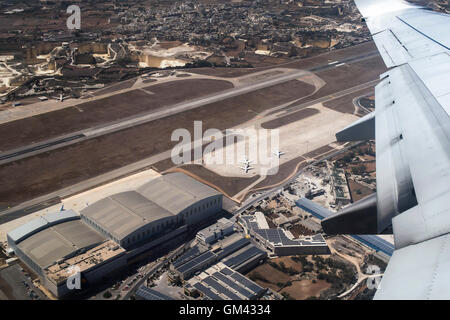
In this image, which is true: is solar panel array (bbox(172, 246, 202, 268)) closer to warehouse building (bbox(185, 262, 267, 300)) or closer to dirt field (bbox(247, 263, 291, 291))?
warehouse building (bbox(185, 262, 267, 300))

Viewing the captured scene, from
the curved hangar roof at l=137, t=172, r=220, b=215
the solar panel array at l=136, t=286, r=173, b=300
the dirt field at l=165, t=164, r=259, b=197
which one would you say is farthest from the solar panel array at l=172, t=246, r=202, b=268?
the dirt field at l=165, t=164, r=259, b=197

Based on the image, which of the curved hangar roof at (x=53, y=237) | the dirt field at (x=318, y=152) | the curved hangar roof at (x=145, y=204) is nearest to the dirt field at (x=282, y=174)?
the dirt field at (x=318, y=152)

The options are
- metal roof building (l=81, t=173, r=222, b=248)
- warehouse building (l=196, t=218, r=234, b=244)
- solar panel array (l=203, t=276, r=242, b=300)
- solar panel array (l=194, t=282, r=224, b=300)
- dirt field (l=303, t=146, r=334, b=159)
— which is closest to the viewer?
solar panel array (l=203, t=276, r=242, b=300)

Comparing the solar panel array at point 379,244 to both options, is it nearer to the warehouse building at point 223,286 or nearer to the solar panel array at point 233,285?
the warehouse building at point 223,286

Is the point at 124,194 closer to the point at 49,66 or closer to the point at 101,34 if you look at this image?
the point at 49,66

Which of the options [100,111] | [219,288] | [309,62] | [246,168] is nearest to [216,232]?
[219,288]
